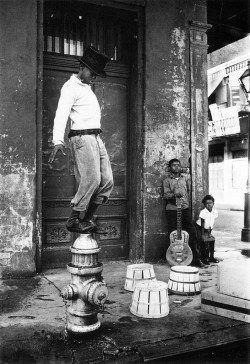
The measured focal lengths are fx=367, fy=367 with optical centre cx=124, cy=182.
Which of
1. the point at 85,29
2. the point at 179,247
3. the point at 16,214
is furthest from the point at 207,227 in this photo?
the point at 85,29

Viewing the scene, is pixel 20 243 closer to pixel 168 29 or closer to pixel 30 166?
pixel 30 166

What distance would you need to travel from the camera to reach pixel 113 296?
4.50 metres

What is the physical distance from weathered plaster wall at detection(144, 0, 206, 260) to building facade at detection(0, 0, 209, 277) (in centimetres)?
2

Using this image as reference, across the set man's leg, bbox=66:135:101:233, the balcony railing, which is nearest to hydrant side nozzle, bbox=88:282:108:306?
man's leg, bbox=66:135:101:233

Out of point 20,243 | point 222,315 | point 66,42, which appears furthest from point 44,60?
point 222,315

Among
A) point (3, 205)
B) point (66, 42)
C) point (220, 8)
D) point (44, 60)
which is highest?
point (220, 8)

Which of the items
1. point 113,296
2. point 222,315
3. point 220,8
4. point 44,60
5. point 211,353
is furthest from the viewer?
point 220,8

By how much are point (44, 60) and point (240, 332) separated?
16.7 feet

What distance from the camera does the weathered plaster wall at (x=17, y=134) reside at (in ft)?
18.0

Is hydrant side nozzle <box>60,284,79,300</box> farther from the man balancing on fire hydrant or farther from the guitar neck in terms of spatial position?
the guitar neck

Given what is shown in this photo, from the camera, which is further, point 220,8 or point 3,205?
point 220,8

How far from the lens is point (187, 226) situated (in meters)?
6.41

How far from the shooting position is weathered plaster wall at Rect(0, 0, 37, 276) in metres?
5.50

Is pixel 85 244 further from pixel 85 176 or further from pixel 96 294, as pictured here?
pixel 85 176
